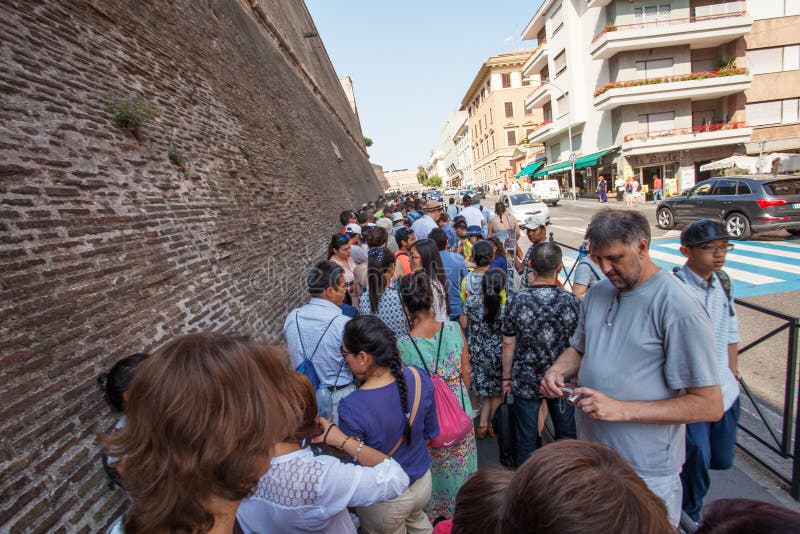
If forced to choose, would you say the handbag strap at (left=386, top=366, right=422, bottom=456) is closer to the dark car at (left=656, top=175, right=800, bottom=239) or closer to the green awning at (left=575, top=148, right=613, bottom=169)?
the dark car at (left=656, top=175, right=800, bottom=239)

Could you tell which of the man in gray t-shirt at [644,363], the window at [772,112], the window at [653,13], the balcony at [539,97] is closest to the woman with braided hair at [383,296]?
the man in gray t-shirt at [644,363]

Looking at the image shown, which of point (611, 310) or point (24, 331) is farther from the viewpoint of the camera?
point (24, 331)

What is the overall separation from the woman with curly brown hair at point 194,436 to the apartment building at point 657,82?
28527 mm

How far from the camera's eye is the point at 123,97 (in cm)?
375

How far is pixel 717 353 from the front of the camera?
8.04 feet

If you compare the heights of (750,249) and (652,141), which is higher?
(652,141)

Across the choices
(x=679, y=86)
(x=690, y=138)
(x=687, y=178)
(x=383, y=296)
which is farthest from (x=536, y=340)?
(x=679, y=86)

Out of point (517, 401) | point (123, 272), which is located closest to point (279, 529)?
point (517, 401)

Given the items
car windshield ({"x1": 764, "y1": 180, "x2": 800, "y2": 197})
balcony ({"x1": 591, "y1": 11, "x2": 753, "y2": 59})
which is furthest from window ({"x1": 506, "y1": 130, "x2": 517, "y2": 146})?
car windshield ({"x1": 764, "y1": 180, "x2": 800, "y2": 197})

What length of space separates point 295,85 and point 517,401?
1301 centimetres

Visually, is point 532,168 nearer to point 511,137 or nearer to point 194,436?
point 511,137

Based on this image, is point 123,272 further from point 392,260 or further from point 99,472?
point 392,260

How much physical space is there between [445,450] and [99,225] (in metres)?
2.94

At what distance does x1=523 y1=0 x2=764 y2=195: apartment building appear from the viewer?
23.5m
